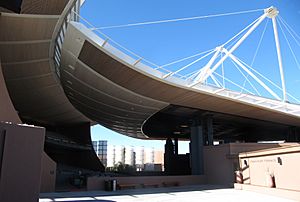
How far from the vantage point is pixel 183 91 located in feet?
84.4

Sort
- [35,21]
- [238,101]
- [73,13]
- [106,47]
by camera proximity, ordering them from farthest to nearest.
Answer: [238,101], [106,47], [73,13], [35,21]

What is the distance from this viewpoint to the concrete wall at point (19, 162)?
8.19 m

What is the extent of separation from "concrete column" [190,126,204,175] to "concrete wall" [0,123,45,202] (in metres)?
22.8

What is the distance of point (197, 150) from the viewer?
31.6m

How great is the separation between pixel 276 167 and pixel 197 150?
14423mm

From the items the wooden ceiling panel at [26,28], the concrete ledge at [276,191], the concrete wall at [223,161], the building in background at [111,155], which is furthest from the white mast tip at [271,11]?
the building in background at [111,155]

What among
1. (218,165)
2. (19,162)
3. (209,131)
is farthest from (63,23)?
(209,131)

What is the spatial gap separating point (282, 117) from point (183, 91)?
582 inches

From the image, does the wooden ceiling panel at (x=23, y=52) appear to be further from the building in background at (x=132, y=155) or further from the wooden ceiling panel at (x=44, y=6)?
the building in background at (x=132, y=155)

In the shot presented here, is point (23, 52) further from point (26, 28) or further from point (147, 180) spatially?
point (147, 180)

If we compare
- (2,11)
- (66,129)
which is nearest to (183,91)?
(2,11)

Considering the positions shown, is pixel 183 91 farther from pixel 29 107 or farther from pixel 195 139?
pixel 29 107

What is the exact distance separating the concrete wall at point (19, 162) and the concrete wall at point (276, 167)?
12.8 m

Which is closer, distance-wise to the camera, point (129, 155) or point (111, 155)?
point (111, 155)
